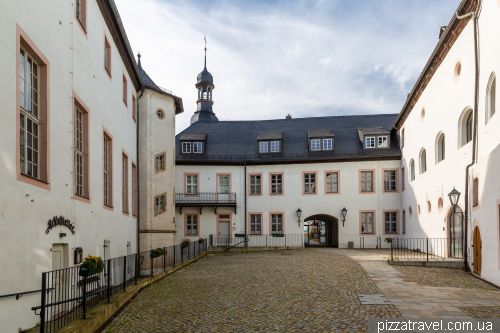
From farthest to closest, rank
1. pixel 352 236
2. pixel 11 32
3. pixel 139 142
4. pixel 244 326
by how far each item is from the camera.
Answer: pixel 352 236 < pixel 139 142 < pixel 244 326 < pixel 11 32

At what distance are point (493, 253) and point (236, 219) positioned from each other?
19785mm

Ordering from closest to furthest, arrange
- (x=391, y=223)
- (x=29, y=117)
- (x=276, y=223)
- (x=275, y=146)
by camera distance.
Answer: (x=29, y=117) → (x=391, y=223) → (x=276, y=223) → (x=275, y=146)

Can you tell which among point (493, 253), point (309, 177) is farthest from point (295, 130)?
point (493, 253)

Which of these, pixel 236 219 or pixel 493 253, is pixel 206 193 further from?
pixel 493 253

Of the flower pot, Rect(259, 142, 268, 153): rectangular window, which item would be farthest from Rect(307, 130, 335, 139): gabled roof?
the flower pot

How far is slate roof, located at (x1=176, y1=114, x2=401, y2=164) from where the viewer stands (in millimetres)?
30547

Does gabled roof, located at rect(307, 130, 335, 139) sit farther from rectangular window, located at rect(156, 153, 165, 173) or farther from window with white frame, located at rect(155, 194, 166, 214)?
window with white frame, located at rect(155, 194, 166, 214)

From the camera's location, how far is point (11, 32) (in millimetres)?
7129

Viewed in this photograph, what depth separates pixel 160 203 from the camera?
75.8ft

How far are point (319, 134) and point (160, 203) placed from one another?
45.2ft

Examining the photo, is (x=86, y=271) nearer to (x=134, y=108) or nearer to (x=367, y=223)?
(x=134, y=108)

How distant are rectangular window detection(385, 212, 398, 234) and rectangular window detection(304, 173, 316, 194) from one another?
5.36 m

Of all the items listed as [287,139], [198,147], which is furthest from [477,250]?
[198,147]

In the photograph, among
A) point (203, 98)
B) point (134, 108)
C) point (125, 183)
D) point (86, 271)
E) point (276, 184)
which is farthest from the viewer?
point (203, 98)
